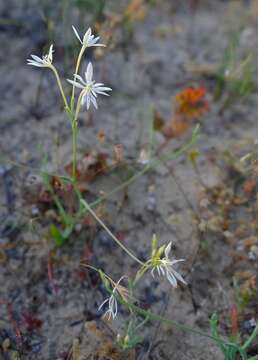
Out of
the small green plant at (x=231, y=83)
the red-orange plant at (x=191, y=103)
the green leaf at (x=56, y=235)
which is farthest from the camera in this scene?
the small green plant at (x=231, y=83)

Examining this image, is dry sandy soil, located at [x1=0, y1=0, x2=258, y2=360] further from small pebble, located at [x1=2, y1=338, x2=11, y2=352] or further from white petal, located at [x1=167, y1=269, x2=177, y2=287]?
white petal, located at [x1=167, y1=269, x2=177, y2=287]

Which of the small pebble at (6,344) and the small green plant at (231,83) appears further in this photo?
the small green plant at (231,83)

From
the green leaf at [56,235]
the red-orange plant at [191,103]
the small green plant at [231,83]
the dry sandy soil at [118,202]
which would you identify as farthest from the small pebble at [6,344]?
the small green plant at [231,83]

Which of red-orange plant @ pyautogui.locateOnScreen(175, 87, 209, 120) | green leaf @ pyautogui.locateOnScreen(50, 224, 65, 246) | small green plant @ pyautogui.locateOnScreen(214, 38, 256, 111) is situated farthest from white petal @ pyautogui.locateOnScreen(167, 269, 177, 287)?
small green plant @ pyautogui.locateOnScreen(214, 38, 256, 111)

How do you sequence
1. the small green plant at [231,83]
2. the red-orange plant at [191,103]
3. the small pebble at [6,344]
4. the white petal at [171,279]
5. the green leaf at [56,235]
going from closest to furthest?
1. the white petal at [171,279]
2. the small pebble at [6,344]
3. the green leaf at [56,235]
4. the red-orange plant at [191,103]
5. the small green plant at [231,83]

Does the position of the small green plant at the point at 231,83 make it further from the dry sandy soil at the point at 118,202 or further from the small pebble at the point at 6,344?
the small pebble at the point at 6,344

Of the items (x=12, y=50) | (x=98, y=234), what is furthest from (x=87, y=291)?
(x=12, y=50)

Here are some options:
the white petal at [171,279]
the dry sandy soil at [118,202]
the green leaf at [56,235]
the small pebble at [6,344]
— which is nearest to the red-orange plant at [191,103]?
the dry sandy soil at [118,202]

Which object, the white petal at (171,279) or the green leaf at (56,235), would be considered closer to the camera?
the white petal at (171,279)

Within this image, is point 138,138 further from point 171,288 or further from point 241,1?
point 241,1

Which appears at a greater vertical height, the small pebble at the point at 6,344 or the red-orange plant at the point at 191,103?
the red-orange plant at the point at 191,103

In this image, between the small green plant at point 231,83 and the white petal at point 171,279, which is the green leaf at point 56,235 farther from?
the small green plant at point 231,83

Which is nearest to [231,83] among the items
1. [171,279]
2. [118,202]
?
[118,202]
